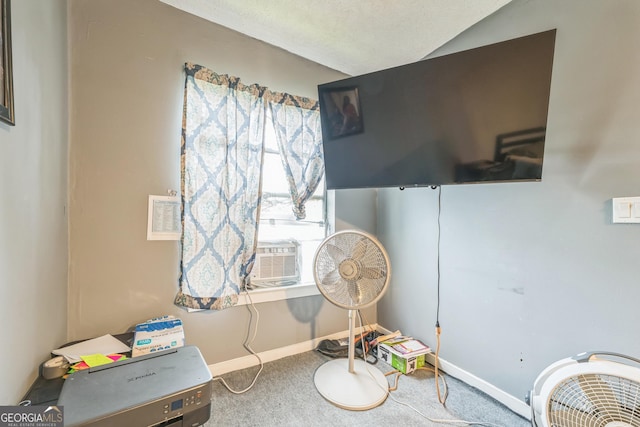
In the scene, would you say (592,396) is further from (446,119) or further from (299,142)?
(299,142)

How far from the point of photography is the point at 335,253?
1746 mm

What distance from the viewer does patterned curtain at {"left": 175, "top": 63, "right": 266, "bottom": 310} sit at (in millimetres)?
1680

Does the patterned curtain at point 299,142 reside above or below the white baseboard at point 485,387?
above

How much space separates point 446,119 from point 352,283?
1129 millimetres

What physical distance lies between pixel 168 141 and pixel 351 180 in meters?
1.24

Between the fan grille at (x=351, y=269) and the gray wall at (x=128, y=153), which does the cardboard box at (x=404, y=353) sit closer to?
the fan grille at (x=351, y=269)

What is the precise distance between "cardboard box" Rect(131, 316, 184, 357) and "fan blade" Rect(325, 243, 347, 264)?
98cm

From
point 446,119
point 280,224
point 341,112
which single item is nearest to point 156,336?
point 280,224

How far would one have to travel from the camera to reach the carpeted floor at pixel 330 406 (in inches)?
57.2

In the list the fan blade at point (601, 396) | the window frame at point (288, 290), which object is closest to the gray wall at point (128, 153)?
the window frame at point (288, 290)

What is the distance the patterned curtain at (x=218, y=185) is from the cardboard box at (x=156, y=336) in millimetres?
188

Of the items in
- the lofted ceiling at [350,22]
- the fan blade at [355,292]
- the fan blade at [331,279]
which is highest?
the lofted ceiling at [350,22]

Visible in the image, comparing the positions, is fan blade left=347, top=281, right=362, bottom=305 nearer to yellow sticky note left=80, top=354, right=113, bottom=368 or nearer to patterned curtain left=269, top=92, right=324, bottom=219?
patterned curtain left=269, top=92, right=324, bottom=219

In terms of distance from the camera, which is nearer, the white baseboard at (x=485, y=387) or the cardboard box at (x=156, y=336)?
the cardboard box at (x=156, y=336)
